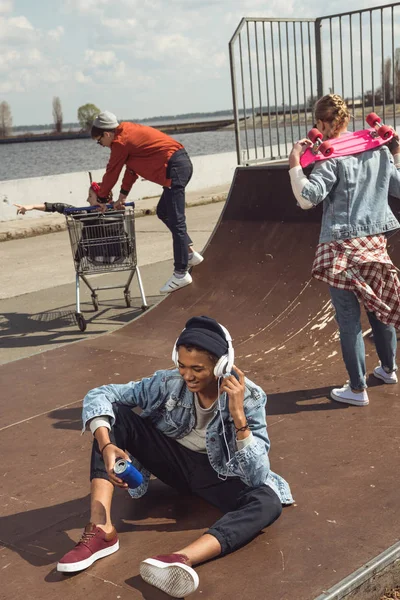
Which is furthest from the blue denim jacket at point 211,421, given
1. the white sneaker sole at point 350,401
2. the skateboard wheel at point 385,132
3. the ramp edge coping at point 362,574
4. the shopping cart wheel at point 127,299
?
the shopping cart wheel at point 127,299

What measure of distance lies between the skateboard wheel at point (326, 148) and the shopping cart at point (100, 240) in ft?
11.6

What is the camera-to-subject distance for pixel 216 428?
12.3ft

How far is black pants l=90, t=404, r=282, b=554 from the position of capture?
11.6ft

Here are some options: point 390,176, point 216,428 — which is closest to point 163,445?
point 216,428

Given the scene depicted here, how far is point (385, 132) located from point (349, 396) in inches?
66.7

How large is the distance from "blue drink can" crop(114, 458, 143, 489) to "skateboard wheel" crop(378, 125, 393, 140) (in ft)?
9.19

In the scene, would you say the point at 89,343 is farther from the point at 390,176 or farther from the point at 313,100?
the point at 313,100

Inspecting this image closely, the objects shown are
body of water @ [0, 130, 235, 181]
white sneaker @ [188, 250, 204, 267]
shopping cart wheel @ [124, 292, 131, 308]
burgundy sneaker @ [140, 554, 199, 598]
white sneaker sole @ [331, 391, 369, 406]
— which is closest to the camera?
burgundy sneaker @ [140, 554, 199, 598]

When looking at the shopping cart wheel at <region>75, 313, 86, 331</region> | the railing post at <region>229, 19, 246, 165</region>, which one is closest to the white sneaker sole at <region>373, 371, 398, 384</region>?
the shopping cart wheel at <region>75, 313, 86, 331</region>

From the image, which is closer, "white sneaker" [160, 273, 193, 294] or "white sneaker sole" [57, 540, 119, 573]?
"white sneaker sole" [57, 540, 119, 573]

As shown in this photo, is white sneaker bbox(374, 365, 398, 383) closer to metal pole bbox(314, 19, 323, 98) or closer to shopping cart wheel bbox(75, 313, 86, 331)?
shopping cart wheel bbox(75, 313, 86, 331)

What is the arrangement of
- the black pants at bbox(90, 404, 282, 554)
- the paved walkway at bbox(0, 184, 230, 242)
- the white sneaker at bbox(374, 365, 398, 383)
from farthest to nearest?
the paved walkway at bbox(0, 184, 230, 242), the white sneaker at bbox(374, 365, 398, 383), the black pants at bbox(90, 404, 282, 554)

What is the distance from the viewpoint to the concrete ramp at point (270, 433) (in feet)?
11.3

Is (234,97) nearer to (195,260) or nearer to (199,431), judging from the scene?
(195,260)
